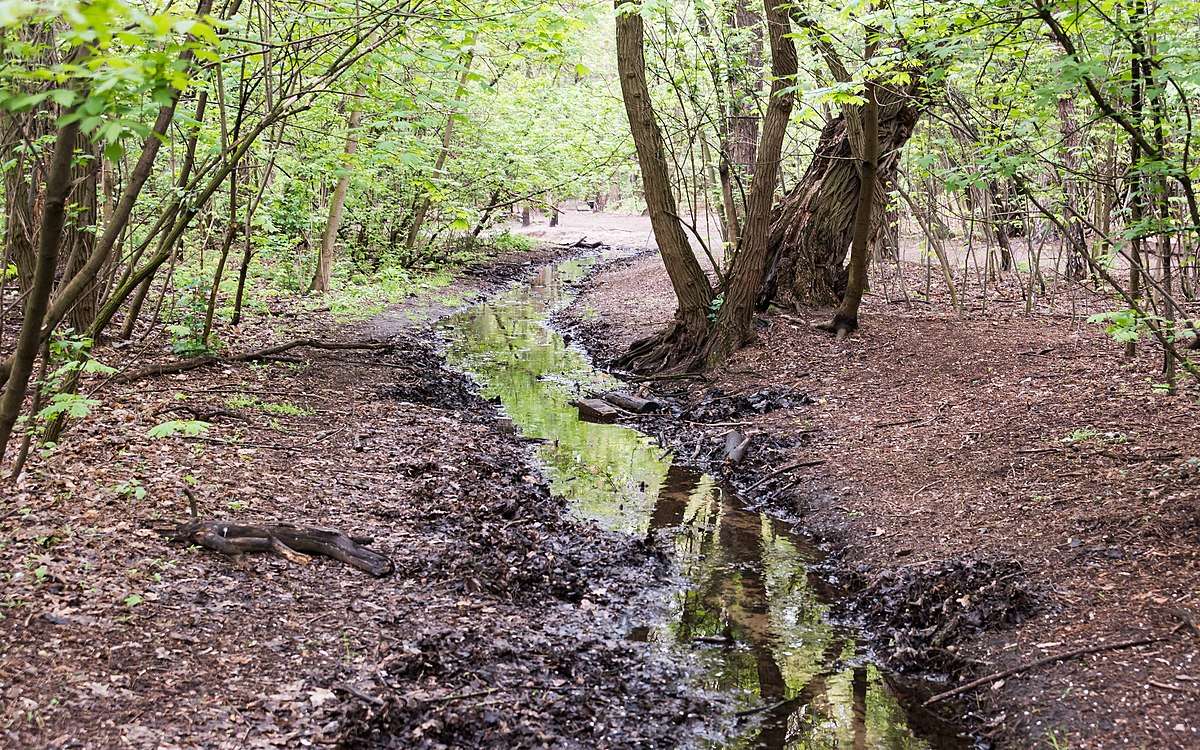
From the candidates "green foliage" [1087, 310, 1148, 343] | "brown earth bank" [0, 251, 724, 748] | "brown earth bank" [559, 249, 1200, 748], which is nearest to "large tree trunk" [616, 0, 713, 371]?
"brown earth bank" [559, 249, 1200, 748]

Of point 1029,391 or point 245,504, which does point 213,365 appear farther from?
point 1029,391

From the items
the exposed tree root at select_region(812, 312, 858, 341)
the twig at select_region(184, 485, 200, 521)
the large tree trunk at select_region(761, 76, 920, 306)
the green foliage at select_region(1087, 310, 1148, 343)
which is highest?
the large tree trunk at select_region(761, 76, 920, 306)

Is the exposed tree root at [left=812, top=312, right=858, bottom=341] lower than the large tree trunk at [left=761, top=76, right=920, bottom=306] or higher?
lower

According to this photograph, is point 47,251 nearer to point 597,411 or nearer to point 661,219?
point 597,411

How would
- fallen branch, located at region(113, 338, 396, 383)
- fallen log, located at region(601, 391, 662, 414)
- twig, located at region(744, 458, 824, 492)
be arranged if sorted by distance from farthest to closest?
fallen log, located at region(601, 391, 662, 414), twig, located at region(744, 458, 824, 492), fallen branch, located at region(113, 338, 396, 383)

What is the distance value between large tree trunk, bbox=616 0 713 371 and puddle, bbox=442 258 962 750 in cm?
121

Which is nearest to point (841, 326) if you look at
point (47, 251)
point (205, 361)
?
point (205, 361)

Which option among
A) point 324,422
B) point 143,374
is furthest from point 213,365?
point 324,422

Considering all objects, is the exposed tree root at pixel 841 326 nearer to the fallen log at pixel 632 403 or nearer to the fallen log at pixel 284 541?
the fallen log at pixel 632 403

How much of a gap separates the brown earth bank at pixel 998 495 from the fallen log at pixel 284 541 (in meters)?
3.43

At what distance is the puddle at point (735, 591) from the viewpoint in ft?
15.9

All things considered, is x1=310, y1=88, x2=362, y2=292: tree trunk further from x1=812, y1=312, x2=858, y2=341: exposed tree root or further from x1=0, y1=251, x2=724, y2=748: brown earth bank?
x1=812, y1=312, x2=858, y2=341: exposed tree root

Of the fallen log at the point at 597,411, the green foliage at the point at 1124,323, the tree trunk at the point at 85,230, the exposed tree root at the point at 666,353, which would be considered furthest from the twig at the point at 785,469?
the tree trunk at the point at 85,230

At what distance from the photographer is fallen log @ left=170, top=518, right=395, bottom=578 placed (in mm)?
5387
